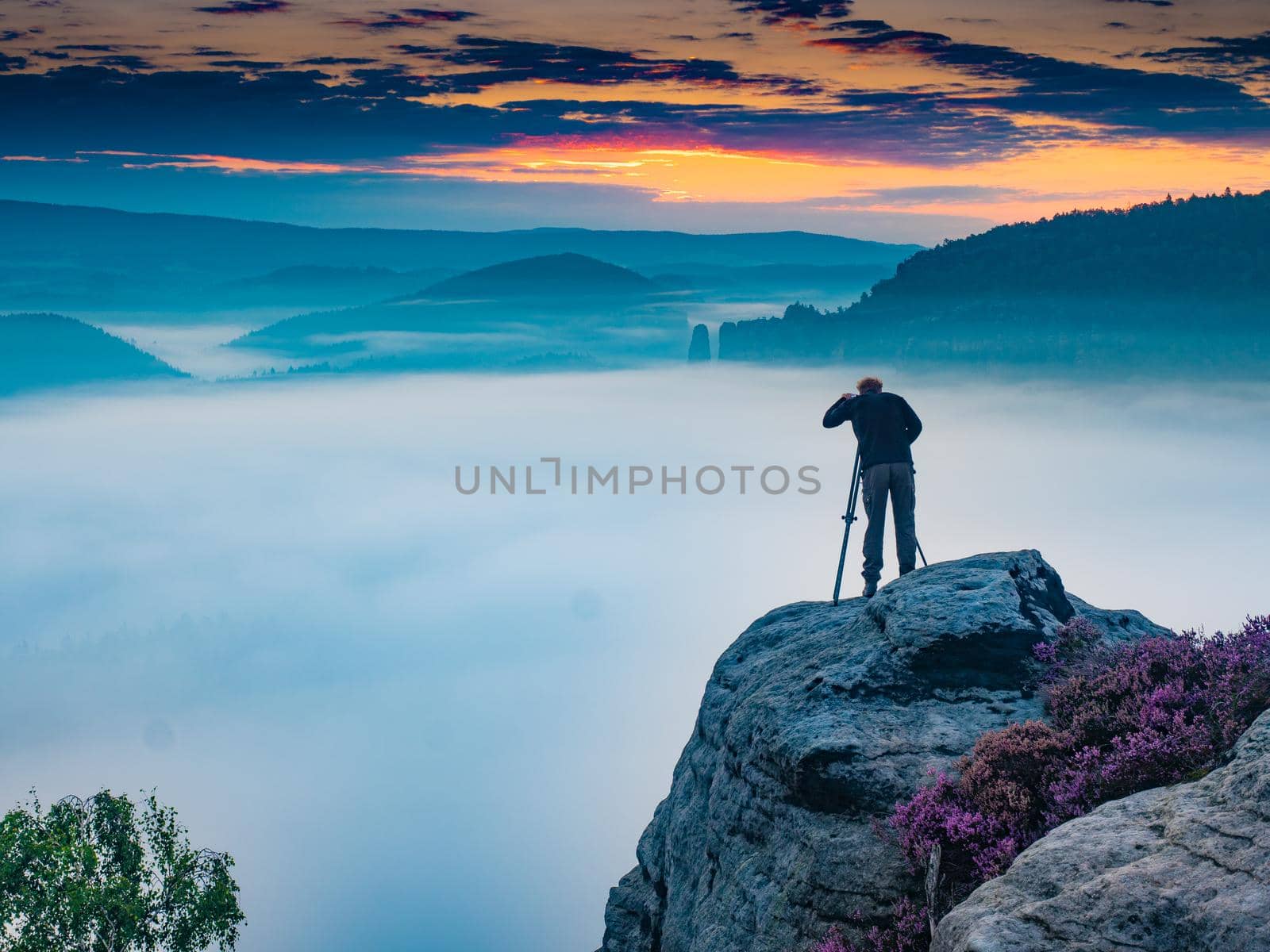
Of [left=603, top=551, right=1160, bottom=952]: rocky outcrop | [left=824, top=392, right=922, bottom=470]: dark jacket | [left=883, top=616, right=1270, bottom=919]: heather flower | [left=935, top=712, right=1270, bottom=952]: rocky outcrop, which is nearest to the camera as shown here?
[left=935, top=712, right=1270, bottom=952]: rocky outcrop

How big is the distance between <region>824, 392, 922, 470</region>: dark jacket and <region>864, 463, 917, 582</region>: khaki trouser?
0.56ft

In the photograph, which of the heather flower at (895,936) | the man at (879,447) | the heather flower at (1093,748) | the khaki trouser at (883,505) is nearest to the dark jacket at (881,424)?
the man at (879,447)

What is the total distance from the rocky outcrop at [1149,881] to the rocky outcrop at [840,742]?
2566 millimetres

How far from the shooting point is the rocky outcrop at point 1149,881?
683cm

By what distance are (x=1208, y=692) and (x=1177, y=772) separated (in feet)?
3.89

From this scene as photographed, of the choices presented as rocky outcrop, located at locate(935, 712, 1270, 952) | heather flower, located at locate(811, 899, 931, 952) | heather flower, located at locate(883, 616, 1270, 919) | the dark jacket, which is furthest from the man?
rocky outcrop, located at locate(935, 712, 1270, 952)

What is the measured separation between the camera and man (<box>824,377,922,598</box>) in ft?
55.5

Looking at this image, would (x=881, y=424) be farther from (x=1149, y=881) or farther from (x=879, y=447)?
(x=1149, y=881)

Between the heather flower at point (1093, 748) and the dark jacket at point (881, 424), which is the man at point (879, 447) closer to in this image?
the dark jacket at point (881, 424)

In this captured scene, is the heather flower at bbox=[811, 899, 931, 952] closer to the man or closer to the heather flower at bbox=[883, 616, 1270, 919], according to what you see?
the heather flower at bbox=[883, 616, 1270, 919]

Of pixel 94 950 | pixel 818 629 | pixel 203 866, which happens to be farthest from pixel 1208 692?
pixel 203 866

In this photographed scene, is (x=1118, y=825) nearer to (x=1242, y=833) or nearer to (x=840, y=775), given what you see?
(x=1242, y=833)

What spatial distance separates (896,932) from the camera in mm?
9703

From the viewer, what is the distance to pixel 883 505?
17141 millimetres
